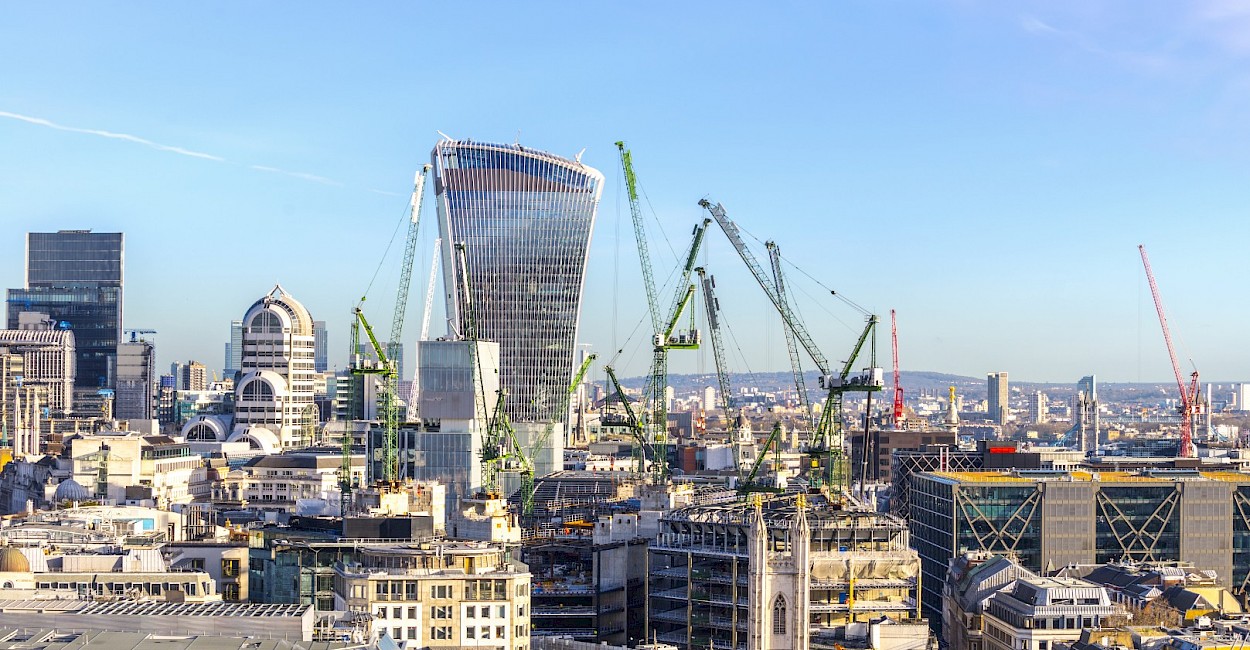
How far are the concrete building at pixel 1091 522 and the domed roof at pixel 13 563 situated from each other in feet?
246

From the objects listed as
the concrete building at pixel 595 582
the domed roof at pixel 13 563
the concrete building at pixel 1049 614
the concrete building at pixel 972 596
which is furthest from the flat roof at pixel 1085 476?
the domed roof at pixel 13 563

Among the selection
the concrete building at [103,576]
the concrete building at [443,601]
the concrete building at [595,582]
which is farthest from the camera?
the concrete building at [595,582]

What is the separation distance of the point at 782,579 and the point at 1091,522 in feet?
205

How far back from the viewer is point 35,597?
3748 inches

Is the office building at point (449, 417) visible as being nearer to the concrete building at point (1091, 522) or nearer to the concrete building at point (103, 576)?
the concrete building at point (1091, 522)

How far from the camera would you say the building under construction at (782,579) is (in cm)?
10812

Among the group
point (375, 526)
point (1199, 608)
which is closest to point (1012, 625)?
point (1199, 608)

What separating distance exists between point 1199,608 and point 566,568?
4177cm

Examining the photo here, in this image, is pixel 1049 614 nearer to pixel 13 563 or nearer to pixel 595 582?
pixel 595 582

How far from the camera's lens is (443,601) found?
104m

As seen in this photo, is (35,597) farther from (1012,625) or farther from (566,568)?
(1012,625)

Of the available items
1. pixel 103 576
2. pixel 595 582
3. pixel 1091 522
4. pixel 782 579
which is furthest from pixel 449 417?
pixel 782 579

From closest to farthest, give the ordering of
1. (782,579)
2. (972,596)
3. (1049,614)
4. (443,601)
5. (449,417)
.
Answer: (443,601), (782,579), (1049,614), (972,596), (449,417)

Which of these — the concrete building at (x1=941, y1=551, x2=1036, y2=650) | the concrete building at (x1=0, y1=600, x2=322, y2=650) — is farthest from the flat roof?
the concrete building at (x1=0, y1=600, x2=322, y2=650)
